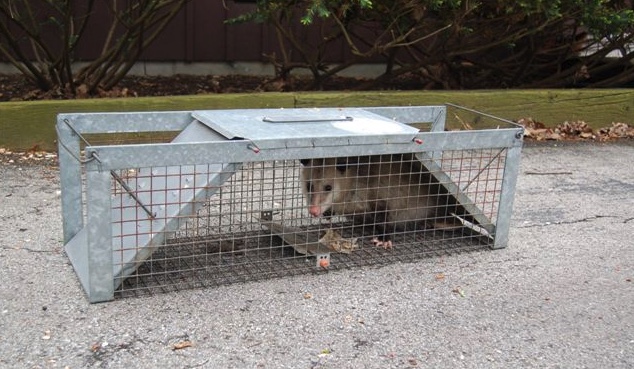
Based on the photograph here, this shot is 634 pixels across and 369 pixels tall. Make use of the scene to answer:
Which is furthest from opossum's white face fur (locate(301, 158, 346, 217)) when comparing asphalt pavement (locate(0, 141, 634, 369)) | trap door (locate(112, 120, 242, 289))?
trap door (locate(112, 120, 242, 289))

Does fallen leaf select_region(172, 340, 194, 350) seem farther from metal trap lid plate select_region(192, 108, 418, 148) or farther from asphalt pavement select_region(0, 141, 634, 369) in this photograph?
metal trap lid plate select_region(192, 108, 418, 148)

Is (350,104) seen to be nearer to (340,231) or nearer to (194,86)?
(194,86)

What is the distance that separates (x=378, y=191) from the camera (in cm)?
397

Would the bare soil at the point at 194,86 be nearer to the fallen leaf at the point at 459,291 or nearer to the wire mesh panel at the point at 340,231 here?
the wire mesh panel at the point at 340,231

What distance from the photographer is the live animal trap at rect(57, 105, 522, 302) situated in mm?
3102

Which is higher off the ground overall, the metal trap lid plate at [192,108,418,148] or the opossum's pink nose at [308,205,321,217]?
the metal trap lid plate at [192,108,418,148]

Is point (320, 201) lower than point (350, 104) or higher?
lower

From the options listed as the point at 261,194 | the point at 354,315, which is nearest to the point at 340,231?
the point at 261,194

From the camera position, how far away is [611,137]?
7.68 meters

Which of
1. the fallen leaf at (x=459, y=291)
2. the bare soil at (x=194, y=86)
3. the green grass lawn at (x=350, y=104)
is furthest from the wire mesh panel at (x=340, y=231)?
the bare soil at (x=194, y=86)

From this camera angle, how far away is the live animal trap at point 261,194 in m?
3.10

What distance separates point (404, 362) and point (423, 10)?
4.46 metres

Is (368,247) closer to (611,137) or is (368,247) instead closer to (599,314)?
(599,314)

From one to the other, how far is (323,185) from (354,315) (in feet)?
2.91
